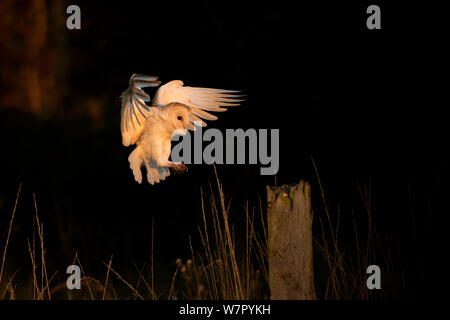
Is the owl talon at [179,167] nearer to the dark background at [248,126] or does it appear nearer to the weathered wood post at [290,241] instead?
the weathered wood post at [290,241]

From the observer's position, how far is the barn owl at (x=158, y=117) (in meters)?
1.65

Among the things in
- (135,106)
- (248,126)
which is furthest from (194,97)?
(248,126)

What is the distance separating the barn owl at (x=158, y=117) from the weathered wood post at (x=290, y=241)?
368 millimetres

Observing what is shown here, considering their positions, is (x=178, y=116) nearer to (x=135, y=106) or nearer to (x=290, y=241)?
(x=135, y=106)

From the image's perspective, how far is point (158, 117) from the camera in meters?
1.67

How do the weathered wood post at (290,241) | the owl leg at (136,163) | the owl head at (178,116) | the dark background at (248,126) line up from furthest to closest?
the dark background at (248,126) < the weathered wood post at (290,241) < the owl leg at (136,163) < the owl head at (178,116)

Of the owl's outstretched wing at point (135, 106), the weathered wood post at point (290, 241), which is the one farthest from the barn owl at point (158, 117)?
the weathered wood post at point (290, 241)

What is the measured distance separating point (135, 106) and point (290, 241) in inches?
27.4

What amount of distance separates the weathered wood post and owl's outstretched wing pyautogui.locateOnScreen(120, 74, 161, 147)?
494 millimetres

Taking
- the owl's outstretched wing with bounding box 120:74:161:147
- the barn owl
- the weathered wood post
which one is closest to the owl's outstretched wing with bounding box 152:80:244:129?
the barn owl

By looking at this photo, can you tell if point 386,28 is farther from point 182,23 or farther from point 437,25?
point 182,23

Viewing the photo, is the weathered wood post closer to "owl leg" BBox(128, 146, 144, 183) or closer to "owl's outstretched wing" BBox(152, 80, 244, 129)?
"owl's outstretched wing" BBox(152, 80, 244, 129)

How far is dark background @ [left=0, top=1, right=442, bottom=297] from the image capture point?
12.7 ft

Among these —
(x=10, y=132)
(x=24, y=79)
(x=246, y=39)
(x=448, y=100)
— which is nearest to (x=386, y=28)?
(x=448, y=100)
